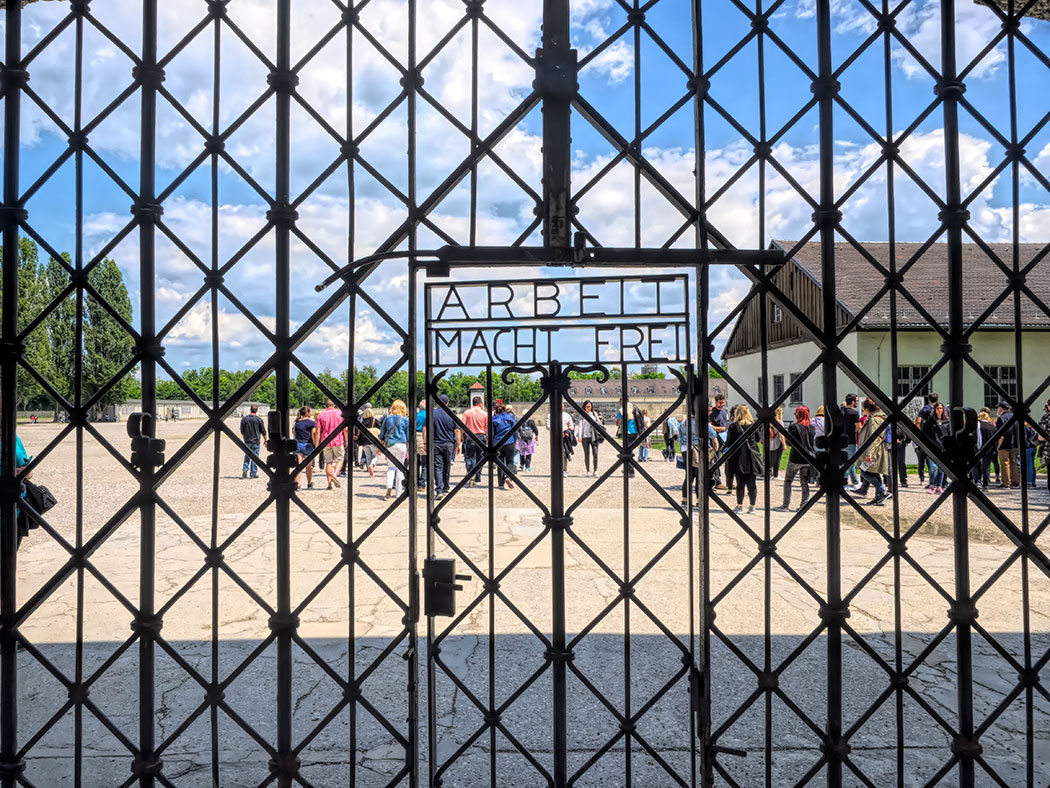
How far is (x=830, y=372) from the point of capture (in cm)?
183

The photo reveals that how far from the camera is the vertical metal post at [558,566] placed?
1.79 m

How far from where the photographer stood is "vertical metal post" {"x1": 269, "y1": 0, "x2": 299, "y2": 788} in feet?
5.93

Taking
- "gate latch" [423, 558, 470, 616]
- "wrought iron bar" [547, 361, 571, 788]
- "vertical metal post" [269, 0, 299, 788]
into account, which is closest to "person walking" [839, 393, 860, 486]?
"wrought iron bar" [547, 361, 571, 788]

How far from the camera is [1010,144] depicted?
189cm

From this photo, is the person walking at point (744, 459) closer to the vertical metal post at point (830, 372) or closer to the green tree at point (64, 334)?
the vertical metal post at point (830, 372)

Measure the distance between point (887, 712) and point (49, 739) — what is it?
3957 mm

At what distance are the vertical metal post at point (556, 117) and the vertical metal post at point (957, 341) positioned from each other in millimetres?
A: 1141

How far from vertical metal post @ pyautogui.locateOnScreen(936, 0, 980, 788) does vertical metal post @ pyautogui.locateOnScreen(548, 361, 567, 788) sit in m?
1.16

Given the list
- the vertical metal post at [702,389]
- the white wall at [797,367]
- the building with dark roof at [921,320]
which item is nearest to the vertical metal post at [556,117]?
the vertical metal post at [702,389]

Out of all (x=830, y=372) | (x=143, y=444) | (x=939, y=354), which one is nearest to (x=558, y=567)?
(x=830, y=372)

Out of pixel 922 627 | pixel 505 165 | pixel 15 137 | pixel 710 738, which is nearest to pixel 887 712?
pixel 922 627

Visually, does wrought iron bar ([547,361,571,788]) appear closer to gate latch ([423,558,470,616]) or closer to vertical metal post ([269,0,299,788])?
gate latch ([423,558,470,616])

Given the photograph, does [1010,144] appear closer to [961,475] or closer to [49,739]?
[961,475]

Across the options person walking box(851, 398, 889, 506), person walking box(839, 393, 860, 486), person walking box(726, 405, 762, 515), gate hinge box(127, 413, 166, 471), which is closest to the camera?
gate hinge box(127, 413, 166, 471)
